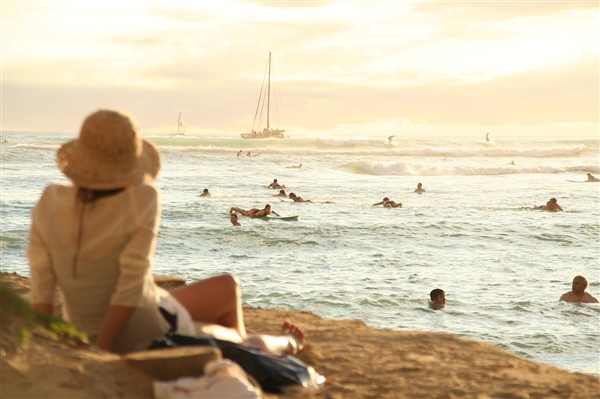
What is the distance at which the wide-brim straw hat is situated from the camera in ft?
11.1

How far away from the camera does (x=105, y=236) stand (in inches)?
134

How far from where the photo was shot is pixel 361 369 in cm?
482

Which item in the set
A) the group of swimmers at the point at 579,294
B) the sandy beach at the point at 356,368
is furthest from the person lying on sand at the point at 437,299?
the sandy beach at the point at 356,368

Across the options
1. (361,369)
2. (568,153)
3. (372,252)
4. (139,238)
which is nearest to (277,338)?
(361,369)

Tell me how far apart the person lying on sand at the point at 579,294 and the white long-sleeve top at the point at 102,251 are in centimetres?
845

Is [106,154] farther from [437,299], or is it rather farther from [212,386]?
[437,299]

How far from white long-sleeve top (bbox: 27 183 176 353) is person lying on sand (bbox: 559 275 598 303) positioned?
8.45 m

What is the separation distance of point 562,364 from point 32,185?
25837 millimetres

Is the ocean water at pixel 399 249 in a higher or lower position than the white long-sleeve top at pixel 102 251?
lower

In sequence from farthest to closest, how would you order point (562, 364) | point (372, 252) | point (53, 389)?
point (372, 252)
point (562, 364)
point (53, 389)

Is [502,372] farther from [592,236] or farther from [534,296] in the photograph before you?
[592,236]

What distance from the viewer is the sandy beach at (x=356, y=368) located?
305cm

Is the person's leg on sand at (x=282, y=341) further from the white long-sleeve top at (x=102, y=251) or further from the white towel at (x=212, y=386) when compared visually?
the white towel at (x=212, y=386)

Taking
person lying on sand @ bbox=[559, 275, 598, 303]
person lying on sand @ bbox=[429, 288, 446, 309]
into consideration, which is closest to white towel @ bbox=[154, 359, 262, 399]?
person lying on sand @ bbox=[429, 288, 446, 309]
